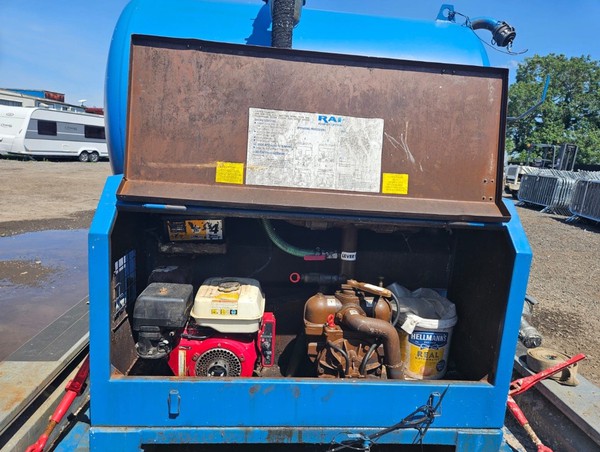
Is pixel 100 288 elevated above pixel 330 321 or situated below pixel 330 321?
above

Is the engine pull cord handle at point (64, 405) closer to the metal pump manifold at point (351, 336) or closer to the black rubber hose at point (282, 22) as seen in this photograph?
the metal pump manifold at point (351, 336)

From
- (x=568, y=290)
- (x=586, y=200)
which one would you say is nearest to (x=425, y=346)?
(x=568, y=290)

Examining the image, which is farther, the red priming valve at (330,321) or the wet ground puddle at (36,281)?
the wet ground puddle at (36,281)

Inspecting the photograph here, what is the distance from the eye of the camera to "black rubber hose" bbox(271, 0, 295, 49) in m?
2.38

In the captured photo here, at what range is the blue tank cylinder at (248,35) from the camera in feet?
8.50

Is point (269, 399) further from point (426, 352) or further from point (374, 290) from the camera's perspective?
point (426, 352)

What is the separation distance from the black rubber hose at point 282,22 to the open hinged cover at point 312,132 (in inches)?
14.3

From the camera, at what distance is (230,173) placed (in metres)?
2.04

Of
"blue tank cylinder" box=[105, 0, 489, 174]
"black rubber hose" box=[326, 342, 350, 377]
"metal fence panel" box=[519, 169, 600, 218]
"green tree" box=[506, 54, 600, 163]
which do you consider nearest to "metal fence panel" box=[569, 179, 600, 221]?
"metal fence panel" box=[519, 169, 600, 218]

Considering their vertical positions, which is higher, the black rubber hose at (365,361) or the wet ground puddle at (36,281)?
the black rubber hose at (365,361)

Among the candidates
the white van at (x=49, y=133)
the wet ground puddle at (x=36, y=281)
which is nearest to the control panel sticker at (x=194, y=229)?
the wet ground puddle at (x=36, y=281)

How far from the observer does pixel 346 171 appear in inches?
82.0

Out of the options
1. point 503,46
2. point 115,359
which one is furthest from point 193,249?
point 503,46

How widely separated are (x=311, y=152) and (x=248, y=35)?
1.05 meters
